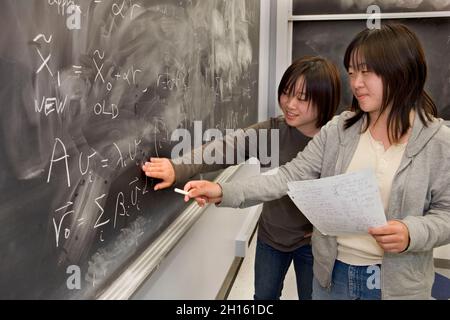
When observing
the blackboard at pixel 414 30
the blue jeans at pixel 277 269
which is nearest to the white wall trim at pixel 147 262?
the blue jeans at pixel 277 269

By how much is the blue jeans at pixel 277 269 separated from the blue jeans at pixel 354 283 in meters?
0.39


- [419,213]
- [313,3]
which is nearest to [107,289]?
[419,213]

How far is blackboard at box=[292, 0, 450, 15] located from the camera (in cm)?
300

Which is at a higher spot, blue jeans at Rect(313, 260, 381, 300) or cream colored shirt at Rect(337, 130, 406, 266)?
cream colored shirt at Rect(337, 130, 406, 266)

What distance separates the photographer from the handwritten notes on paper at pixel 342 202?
90 centimetres

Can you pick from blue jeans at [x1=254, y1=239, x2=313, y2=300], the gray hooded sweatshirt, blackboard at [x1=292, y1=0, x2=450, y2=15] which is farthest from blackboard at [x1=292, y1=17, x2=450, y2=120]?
the gray hooded sweatshirt

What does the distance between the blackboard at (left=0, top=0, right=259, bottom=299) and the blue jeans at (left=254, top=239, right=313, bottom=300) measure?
0.49 m

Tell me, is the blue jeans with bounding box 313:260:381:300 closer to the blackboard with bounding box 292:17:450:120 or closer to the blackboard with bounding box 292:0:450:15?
the blackboard with bounding box 292:17:450:120

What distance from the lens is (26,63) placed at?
582 millimetres

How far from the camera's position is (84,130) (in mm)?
750

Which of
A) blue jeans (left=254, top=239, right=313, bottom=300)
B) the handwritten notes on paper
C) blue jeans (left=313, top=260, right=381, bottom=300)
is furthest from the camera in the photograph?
Result: blue jeans (left=254, top=239, right=313, bottom=300)

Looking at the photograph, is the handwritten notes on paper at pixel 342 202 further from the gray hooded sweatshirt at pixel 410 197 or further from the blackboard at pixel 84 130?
Result: the blackboard at pixel 84 130
